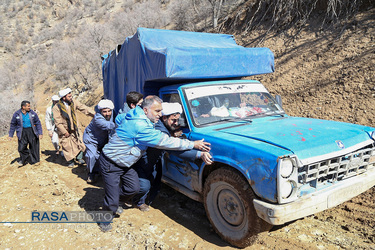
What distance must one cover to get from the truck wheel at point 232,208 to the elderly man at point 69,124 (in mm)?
3735

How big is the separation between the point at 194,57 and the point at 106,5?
26875mm

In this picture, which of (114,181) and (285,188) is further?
(114,181)

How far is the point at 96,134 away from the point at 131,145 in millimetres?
2053

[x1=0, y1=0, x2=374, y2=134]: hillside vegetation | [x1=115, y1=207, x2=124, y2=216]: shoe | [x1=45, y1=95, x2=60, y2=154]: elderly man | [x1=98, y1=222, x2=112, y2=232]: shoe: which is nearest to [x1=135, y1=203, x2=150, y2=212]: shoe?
[x1=115, y1=207, x2=124, y2=216]: shoe

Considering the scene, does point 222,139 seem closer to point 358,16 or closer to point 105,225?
point 105,225

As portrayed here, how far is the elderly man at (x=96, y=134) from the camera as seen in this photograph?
497 centimetres

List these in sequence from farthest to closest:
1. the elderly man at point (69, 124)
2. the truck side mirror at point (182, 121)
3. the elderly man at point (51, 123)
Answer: the elderly man at point (51, 123) → the elderly man at point (69, 124) → the truck side mirror at point (182, 121)

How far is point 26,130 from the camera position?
6602 millimetres

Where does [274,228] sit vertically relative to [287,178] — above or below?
below

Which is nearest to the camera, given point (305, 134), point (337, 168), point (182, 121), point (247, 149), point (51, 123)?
point (247, 149)

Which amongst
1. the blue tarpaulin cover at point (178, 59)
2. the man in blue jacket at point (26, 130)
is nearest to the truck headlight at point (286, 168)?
the blue tarpaulin cover at point (178, 59)

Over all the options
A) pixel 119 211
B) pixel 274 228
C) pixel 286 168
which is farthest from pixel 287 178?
pixel 119 211

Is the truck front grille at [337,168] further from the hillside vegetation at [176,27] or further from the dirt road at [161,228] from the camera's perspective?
the hillside vegetation at [176,27]

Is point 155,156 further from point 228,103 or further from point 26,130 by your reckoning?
point 26,130
